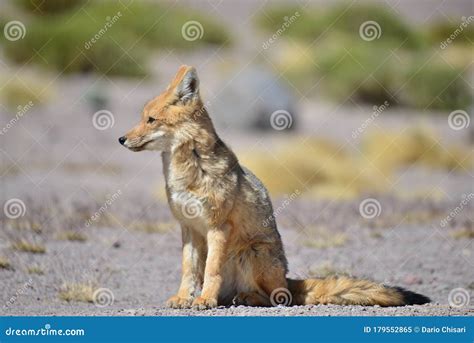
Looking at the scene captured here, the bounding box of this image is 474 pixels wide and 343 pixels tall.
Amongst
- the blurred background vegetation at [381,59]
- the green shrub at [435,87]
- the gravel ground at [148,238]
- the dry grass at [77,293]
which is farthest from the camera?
the blurred background vegetation at [381,59]

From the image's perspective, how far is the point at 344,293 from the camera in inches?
342

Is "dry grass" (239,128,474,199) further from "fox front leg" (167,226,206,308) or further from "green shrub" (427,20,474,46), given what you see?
"fox front leg" (167,226,206,308)

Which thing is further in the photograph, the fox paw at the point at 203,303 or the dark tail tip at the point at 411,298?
the dark tail tip at the point at 411,298

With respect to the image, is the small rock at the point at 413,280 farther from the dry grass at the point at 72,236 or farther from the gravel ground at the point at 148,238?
the dry grass at the point at 72,236

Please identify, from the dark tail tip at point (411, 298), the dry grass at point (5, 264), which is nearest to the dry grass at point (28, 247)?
the dry grass at point (5, 264)

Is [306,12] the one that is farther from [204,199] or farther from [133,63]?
[204,199]

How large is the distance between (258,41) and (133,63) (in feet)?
12.7

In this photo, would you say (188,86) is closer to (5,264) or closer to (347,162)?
(5,264)

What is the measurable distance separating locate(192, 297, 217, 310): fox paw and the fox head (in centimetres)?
140

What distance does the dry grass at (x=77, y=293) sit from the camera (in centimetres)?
967

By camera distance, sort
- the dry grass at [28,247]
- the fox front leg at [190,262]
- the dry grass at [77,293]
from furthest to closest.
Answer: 1. the dry grass at [28,247]
2. the dry grass at [77,293]
3. the fox front leg at [190,262]

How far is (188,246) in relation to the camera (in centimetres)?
855

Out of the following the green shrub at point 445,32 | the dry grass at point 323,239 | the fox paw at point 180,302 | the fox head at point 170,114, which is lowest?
the fox paw at point 180,302

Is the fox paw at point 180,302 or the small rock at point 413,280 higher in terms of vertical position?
the small rock at point 413,280
